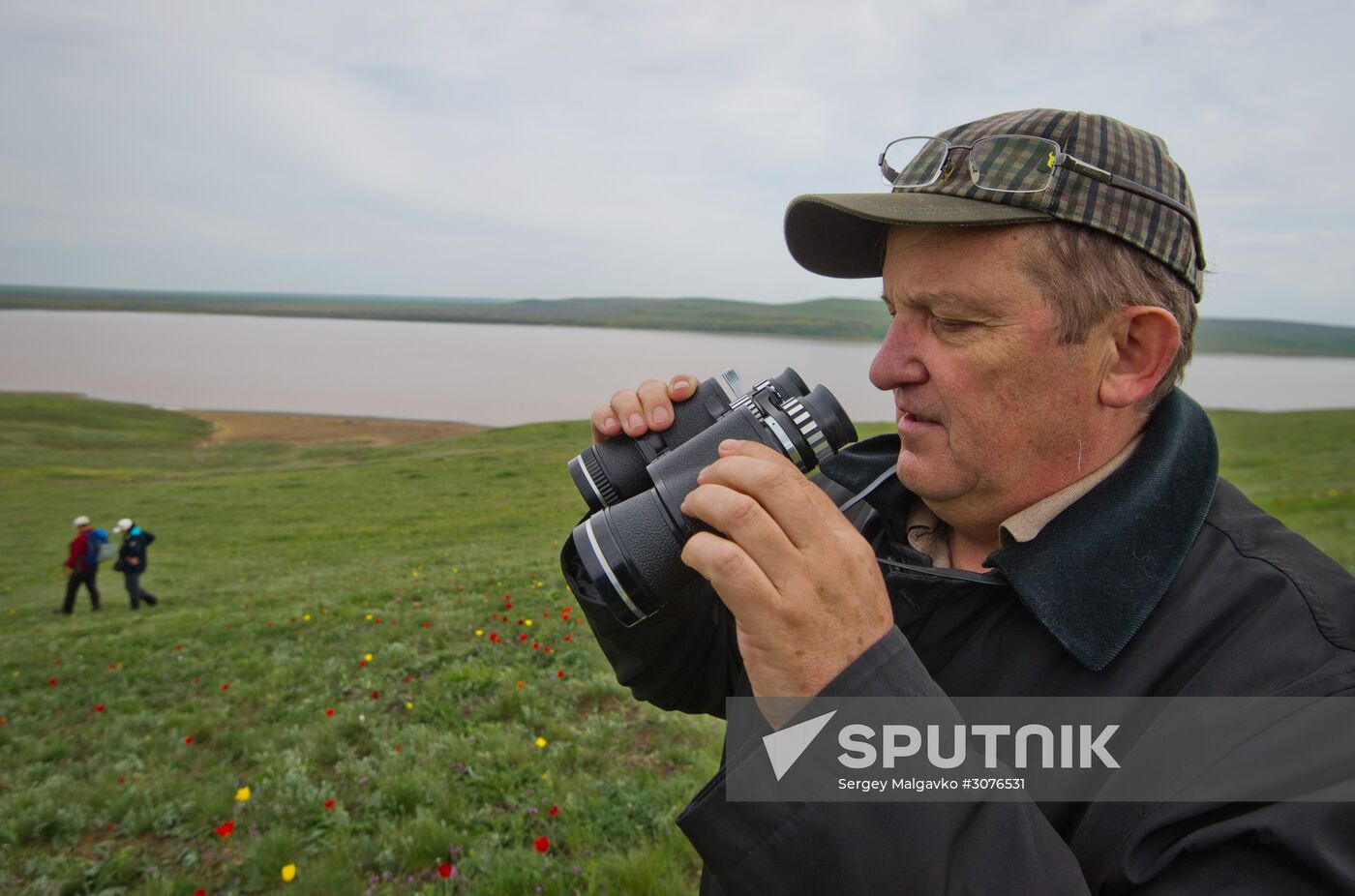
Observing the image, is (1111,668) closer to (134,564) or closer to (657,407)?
(657,407)

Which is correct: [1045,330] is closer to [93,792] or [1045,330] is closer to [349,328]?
[93,792]

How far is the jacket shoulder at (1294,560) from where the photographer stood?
112 centimetres

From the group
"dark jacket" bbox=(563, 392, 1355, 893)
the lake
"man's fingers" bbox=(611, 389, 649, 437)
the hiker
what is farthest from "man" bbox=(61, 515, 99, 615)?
the lake

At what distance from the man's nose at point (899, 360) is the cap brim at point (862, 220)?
22cm

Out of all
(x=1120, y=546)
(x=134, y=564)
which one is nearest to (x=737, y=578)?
(x=1120, y=546)

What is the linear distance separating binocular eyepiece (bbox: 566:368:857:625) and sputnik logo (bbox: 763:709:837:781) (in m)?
0.51

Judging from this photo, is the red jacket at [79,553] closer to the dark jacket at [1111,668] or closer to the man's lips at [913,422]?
the dark jacket at [1111,668]

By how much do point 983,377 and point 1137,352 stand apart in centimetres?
32

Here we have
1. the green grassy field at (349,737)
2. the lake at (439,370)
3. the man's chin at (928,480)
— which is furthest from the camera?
the lake at (439,370)

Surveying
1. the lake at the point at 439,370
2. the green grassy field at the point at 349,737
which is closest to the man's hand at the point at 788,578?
the green grassy field at the point at 349,737

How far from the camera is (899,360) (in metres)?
1.55

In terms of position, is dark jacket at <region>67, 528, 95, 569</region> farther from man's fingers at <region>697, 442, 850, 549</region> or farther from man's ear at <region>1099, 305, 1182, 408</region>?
man's ear at <region>1099, 305, 1182, 408</region>

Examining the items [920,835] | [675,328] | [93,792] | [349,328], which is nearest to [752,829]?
[920,835]

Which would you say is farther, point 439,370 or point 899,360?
point 439,370
